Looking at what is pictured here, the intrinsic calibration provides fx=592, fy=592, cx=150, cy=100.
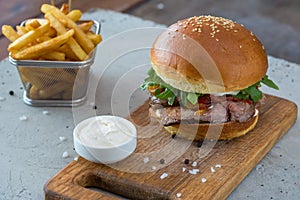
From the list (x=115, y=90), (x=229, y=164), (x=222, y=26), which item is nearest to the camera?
(x=229, y=164)

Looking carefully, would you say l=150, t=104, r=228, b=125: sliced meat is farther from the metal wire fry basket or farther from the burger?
the metal wire fry basket

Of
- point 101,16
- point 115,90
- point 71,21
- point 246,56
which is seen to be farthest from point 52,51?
point 101,16

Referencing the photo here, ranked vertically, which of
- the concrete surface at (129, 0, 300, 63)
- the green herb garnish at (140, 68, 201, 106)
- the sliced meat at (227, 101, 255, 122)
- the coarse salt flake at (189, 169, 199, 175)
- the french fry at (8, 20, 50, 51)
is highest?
the french fry at (8, 20, 50, 51)

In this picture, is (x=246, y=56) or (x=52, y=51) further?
(x=52, y=51)

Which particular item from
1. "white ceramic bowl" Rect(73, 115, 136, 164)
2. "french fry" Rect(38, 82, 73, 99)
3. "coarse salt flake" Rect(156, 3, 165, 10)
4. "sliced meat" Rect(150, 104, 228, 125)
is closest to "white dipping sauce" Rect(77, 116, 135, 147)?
"white ceramic bowl" Rect(73, 115, 136, 164)

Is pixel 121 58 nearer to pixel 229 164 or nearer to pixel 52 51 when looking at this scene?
pixel 52 51

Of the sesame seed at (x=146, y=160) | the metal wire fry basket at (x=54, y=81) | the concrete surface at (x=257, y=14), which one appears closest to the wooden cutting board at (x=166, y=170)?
the sesame seed at (x=146, y=160)
